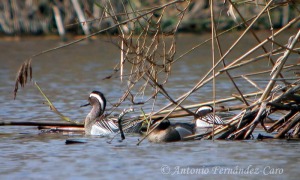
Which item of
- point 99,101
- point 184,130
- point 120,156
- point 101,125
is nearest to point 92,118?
point 101,125

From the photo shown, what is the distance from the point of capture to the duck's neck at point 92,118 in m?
8.48

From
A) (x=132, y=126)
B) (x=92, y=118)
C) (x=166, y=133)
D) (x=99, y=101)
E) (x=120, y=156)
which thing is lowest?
(x=120, y=156)

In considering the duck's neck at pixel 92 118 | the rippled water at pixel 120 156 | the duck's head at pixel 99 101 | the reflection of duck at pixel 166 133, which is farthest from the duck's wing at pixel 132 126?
the duck's head at pixel 99 101

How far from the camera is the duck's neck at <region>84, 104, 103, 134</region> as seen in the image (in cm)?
848

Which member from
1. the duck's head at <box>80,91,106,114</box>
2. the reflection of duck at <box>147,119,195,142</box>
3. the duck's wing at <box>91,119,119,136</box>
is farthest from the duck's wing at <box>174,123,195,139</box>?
the duck's head at <box>80,91,106,114</box>

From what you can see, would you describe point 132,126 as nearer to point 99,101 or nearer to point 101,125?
point 101,125

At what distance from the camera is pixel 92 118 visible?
884 cm

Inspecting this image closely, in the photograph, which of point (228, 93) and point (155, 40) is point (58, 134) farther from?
point (228, 93)

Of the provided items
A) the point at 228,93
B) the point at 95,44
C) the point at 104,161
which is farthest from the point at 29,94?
the point at 95,44

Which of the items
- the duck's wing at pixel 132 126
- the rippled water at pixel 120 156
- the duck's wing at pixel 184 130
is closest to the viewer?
the rippled water at pixel 120 156

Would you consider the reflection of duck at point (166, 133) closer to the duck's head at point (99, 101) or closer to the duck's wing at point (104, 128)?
the duck's wing at point (104, 128)

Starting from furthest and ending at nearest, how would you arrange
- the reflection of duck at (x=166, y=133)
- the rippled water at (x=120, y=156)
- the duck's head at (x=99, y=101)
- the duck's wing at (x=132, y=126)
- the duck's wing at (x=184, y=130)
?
1. the duck's head at (x=99, y=101)
2. the duck's wing at (x=132, y=126)
3. the duck's wing at (x=184, y=130)
4. the reflection of duck at (x=166, y=133)
5. the rippled water at (x=120, y=156)

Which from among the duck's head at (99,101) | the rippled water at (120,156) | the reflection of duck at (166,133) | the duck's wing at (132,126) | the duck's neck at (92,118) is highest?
the duck's head at (99,101)

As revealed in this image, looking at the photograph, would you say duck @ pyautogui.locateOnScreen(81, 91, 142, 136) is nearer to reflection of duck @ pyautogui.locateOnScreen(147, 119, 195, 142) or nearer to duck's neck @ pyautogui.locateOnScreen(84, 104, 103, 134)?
duck's neck @ pyautogui.locateOnScreen(84, 104, 103, 134)
